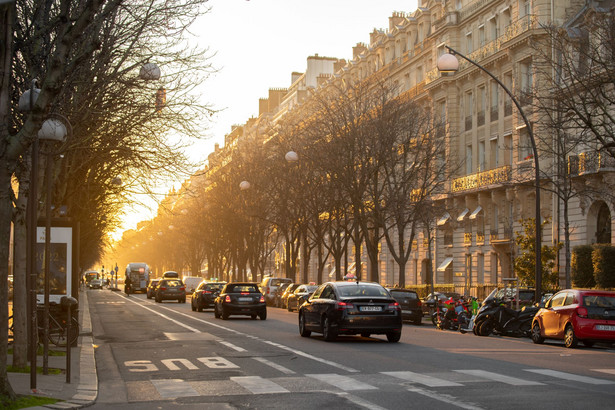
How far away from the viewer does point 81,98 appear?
20.2 metres

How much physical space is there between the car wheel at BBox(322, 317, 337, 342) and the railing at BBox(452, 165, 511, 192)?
96.5 ft

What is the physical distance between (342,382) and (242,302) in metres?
23.8

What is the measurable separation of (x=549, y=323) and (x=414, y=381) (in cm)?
1158

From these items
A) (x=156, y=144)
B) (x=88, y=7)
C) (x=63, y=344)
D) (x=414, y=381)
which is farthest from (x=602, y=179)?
(x=88, y=7)

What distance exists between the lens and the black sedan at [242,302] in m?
37.4

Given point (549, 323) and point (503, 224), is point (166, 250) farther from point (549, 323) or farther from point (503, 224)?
point (549, 323)

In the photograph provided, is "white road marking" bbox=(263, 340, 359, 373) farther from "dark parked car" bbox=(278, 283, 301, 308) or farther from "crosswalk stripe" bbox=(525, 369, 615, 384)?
"dark parked car" bbox=(278, 283, 301, 308)

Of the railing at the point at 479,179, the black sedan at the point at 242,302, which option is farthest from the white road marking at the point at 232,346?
the railing at the point at 479,179

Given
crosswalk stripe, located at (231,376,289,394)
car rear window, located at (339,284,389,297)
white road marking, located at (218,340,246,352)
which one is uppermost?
car rear window, located at (339,284,389,297)

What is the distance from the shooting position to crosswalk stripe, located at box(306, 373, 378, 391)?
13.4m

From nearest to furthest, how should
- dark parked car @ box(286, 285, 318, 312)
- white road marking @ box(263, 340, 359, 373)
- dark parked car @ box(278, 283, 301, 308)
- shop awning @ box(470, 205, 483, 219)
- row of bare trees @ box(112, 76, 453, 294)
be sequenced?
white road marking @ box(263, 340, 359, 373) < dark parked car @ box(286, 285, 318, 312) < row of bare trees @ box(112, 76, 453, 294) < dark parked car @ box(278, 283, 301, 308) < shop awning @ box(470, 205, 483, 219)

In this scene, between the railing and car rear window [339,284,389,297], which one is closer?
car rear window [339,284,389,297]

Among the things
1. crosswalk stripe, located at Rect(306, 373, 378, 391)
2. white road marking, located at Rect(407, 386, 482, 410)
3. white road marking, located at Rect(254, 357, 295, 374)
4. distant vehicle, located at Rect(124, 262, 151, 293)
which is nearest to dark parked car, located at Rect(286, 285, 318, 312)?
white road marking, located at Rect(254, 357, 295, 374)

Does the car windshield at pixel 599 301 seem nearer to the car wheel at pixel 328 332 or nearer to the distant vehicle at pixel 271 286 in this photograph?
the car wheel at pixel 328 332
